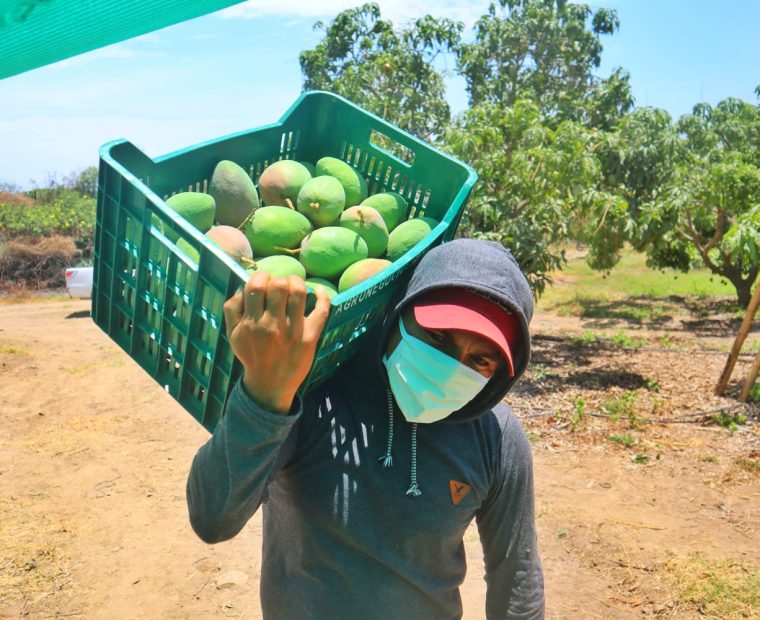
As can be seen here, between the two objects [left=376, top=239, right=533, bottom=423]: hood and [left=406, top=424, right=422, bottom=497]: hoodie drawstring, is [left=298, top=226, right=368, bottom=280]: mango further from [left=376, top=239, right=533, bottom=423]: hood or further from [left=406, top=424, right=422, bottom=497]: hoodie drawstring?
[left=406, top=424, right=422, bottom=497]: hoodie drawstring

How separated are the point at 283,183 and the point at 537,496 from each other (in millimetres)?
3661

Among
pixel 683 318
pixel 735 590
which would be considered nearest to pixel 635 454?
pixel 735 590

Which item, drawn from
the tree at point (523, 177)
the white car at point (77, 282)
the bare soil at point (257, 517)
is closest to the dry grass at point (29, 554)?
the bare soil at point (257, 517)

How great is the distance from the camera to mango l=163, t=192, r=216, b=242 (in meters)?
1.45

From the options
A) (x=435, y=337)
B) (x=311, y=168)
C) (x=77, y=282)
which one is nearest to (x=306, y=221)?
(x=311, y=168)

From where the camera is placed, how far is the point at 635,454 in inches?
209

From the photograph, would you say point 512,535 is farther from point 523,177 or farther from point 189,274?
point 523,177

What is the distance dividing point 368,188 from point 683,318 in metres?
12.7

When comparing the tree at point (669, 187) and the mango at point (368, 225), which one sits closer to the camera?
the mango at point (368, 225)

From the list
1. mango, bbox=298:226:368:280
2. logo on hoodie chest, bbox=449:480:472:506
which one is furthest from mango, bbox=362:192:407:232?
logo on hoodie chest, bbox=449:480:472:506

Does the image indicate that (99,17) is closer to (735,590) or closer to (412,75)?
(735,590)

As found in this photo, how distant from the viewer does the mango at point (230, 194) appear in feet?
5.18

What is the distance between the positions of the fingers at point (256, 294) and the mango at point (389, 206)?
80 cm

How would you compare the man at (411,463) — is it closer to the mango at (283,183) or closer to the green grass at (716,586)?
the mango at (283,183)
